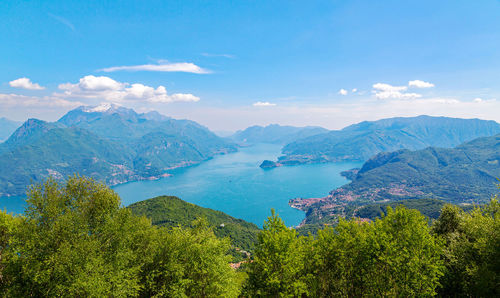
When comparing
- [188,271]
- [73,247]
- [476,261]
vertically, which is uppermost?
[73,247]

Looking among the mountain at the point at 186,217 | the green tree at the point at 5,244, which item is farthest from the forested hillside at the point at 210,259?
the mountain at the point at 186,217

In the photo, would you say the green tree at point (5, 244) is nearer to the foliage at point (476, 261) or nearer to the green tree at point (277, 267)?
the green tree at point (277, 267)

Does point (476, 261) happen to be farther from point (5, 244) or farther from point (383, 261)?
point (5, 244)

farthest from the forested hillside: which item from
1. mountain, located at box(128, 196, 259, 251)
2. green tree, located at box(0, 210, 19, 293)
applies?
mountain, located at box(128, 196, 259, 251)

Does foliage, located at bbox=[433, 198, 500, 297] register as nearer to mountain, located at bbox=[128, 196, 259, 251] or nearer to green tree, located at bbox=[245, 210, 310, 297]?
green tree, located at bbox=[245, 210, 310, 297]

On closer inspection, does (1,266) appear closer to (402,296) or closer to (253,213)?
(402,296)

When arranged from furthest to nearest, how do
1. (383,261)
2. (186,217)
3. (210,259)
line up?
1. (186,217)
2. (210,259)
3. (383,261)

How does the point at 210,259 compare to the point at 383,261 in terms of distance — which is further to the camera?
the point at 210,259

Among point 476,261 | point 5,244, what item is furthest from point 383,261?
point 5,244
